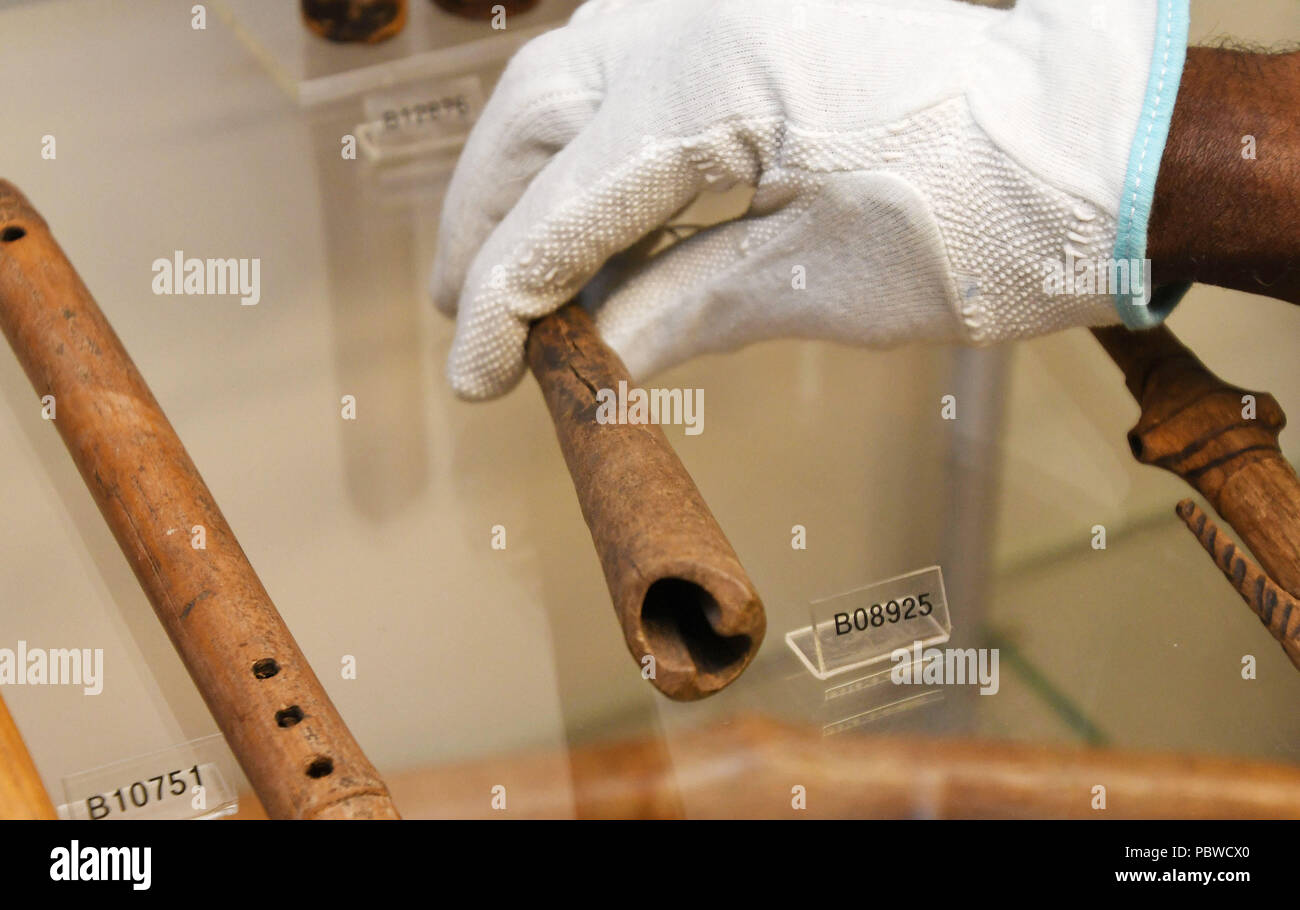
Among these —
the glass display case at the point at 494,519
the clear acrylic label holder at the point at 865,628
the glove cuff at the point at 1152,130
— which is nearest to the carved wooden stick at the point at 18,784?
the glass display case at the point at 494,519

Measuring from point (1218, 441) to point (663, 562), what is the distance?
404 mm

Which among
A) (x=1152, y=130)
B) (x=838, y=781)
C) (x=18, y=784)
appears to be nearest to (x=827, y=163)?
(x=1152, y=130)

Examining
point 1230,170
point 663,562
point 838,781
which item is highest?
point 1230,170

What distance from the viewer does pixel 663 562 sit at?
54 centimetres

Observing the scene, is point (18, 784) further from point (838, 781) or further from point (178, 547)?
point (838, 781)

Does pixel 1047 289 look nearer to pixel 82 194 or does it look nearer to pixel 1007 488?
pixel 1007 488

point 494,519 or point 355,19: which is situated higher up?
point 355,19

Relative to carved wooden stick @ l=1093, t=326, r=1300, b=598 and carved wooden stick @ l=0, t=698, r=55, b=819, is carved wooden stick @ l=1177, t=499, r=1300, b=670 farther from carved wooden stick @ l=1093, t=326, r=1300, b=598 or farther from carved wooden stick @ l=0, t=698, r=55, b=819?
carved wooden stick @ l=0, t=698, r=55, b=819

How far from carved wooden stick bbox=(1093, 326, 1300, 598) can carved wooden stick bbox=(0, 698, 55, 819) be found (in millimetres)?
667

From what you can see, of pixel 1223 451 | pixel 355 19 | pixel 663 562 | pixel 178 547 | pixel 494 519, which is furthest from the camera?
pixel 355 19

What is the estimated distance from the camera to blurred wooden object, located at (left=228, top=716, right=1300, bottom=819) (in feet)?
2.55

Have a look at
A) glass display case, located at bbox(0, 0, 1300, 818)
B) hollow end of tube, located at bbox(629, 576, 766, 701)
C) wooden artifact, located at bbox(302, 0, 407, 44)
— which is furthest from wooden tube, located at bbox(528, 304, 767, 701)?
wooden artifact, located at bbox(302, 0, 407, 44)
